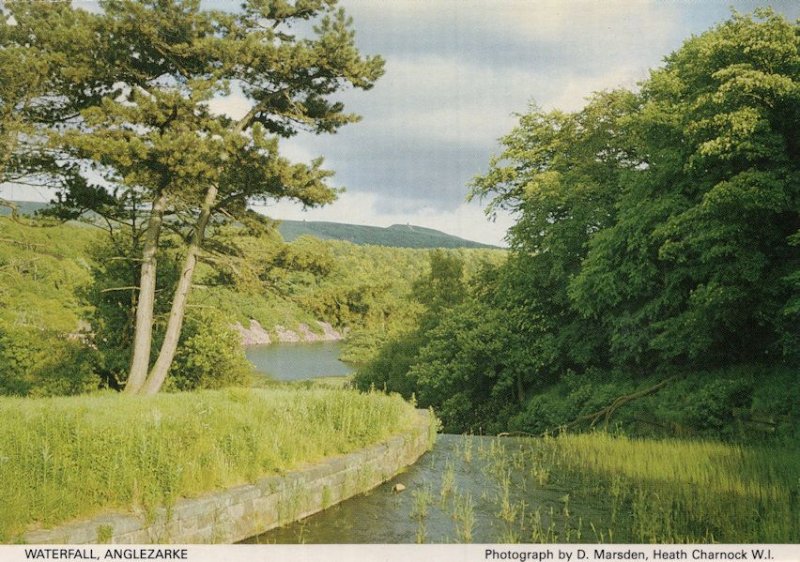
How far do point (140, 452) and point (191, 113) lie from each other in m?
10.9

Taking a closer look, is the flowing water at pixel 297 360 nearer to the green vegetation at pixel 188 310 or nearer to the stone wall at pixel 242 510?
the green vegetation at pixel 188 310

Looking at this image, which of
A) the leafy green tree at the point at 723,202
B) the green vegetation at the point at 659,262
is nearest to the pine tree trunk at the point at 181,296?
the green vegetation at the point at 659,262

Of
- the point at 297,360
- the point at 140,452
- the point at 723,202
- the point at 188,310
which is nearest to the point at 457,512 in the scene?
the point at 140,452

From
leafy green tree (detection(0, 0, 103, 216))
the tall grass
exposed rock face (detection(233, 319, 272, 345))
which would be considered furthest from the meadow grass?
exposed rock face (detection(233, 319, 272, 345))

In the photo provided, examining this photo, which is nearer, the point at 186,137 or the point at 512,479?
the point at 512,479

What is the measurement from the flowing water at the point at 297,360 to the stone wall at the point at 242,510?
121 ft

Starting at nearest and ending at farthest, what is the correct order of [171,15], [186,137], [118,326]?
1. [186,137]
2. [171,15]
3. [118,326]

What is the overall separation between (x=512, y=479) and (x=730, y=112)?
7.95 m

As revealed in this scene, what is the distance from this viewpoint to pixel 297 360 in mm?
61500

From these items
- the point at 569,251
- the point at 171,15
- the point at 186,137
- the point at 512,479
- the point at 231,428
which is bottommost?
the point at 512,479

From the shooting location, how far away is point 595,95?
22047 mm
